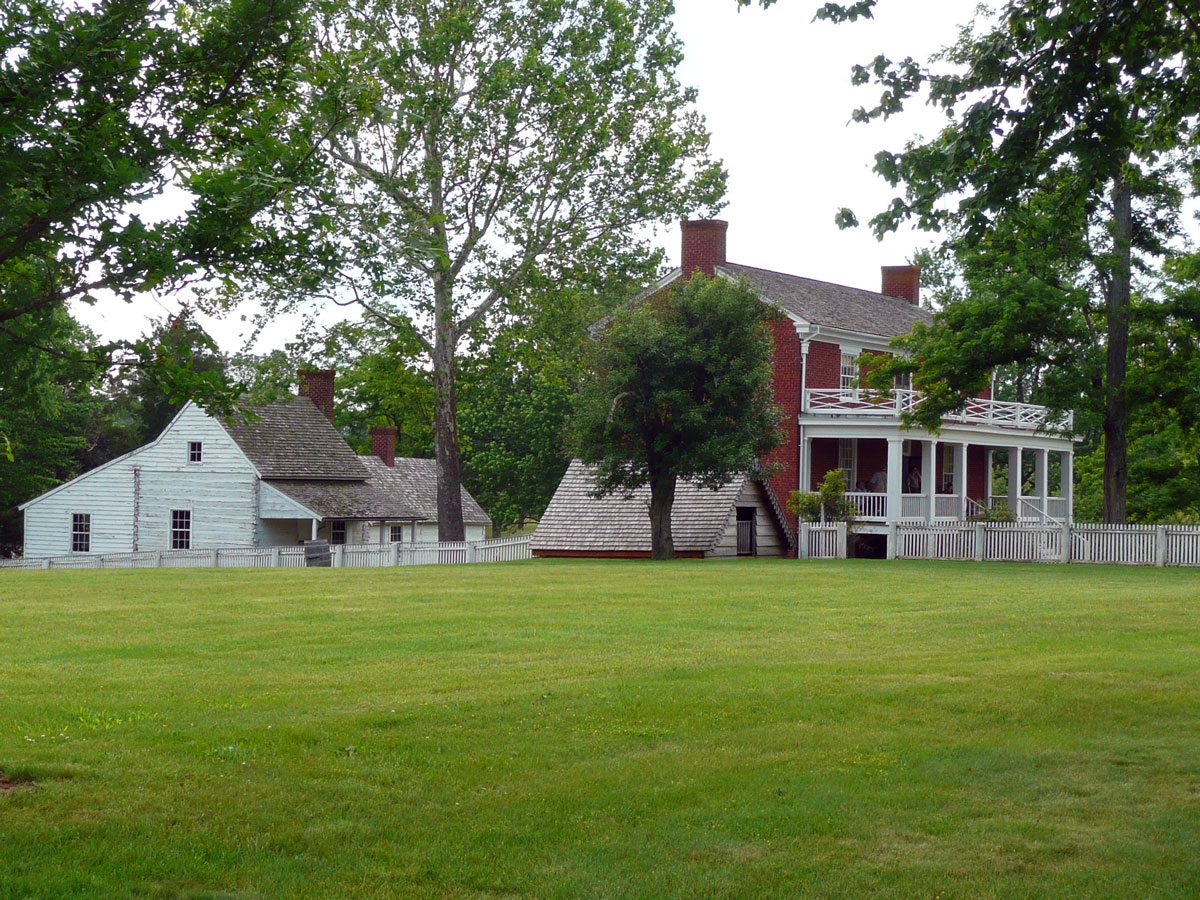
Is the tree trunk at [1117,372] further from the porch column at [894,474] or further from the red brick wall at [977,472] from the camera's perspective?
the red brick wall at [977,472]

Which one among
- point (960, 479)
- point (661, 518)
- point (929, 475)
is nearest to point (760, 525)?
point (929, 475)

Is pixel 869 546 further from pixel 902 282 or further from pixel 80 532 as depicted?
pixel 80 532

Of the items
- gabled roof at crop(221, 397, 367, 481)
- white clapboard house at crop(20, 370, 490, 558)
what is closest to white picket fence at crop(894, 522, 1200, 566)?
white clapboard house at crop(20, 370, 490, 558)

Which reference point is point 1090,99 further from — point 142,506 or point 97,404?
point 97,404

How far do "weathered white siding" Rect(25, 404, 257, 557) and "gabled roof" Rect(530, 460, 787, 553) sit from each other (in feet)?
39.7

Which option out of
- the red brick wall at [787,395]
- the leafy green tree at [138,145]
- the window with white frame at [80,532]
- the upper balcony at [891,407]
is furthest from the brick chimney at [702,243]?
the leafy green tree at [138,145]

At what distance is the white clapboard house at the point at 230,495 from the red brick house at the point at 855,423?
10.5 meters

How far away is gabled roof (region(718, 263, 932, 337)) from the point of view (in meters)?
39.7

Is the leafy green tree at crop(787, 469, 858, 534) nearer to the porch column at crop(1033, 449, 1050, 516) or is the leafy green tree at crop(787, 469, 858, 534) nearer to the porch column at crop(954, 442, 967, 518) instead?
the porch column at crop(954, 442, 967, 518)

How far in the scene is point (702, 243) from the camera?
38.9m

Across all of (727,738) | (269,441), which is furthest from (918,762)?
(269,441)

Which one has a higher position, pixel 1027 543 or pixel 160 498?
pixel 160 498

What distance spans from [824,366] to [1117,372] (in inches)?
381

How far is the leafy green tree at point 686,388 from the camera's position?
30781 millimetres
